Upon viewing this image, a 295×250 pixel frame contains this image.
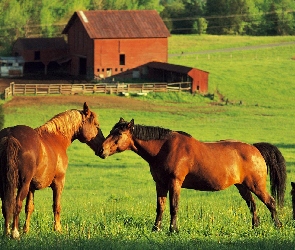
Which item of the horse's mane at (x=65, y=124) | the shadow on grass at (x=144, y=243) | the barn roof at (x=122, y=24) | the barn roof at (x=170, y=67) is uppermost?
the barn roof at (x=122, y=24)

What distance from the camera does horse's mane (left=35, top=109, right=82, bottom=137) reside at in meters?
15.5

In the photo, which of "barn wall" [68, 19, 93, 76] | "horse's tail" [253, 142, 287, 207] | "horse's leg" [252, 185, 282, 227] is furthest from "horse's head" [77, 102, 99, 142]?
"barn wall" [68, 19, 93, 76]

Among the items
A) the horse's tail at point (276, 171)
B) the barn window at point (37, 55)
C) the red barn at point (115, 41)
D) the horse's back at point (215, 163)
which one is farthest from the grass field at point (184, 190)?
the barn window at point (37, 55)

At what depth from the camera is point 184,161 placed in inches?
610

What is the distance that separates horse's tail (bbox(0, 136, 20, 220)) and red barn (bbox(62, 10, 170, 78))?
6214 cm

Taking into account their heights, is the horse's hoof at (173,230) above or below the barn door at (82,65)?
below

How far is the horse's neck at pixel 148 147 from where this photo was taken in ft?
51.0

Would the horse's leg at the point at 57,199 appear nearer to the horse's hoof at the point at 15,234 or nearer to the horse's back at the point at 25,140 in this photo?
the horse's back at the point at 25,140

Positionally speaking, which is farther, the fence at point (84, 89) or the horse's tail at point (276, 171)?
the fence at point (84, 89)

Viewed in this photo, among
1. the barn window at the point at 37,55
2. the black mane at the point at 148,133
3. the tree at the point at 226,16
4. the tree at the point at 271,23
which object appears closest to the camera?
the black mane at the point at 148,133

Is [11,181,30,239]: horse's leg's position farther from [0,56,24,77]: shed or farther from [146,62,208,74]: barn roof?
[0,56,24,77]: shed

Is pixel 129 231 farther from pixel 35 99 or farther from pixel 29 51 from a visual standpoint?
pixel 29 51

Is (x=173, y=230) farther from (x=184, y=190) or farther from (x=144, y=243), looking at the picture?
(x=184, y=190)

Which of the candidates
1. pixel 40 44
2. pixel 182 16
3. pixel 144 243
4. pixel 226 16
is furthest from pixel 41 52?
pixel 144 243
